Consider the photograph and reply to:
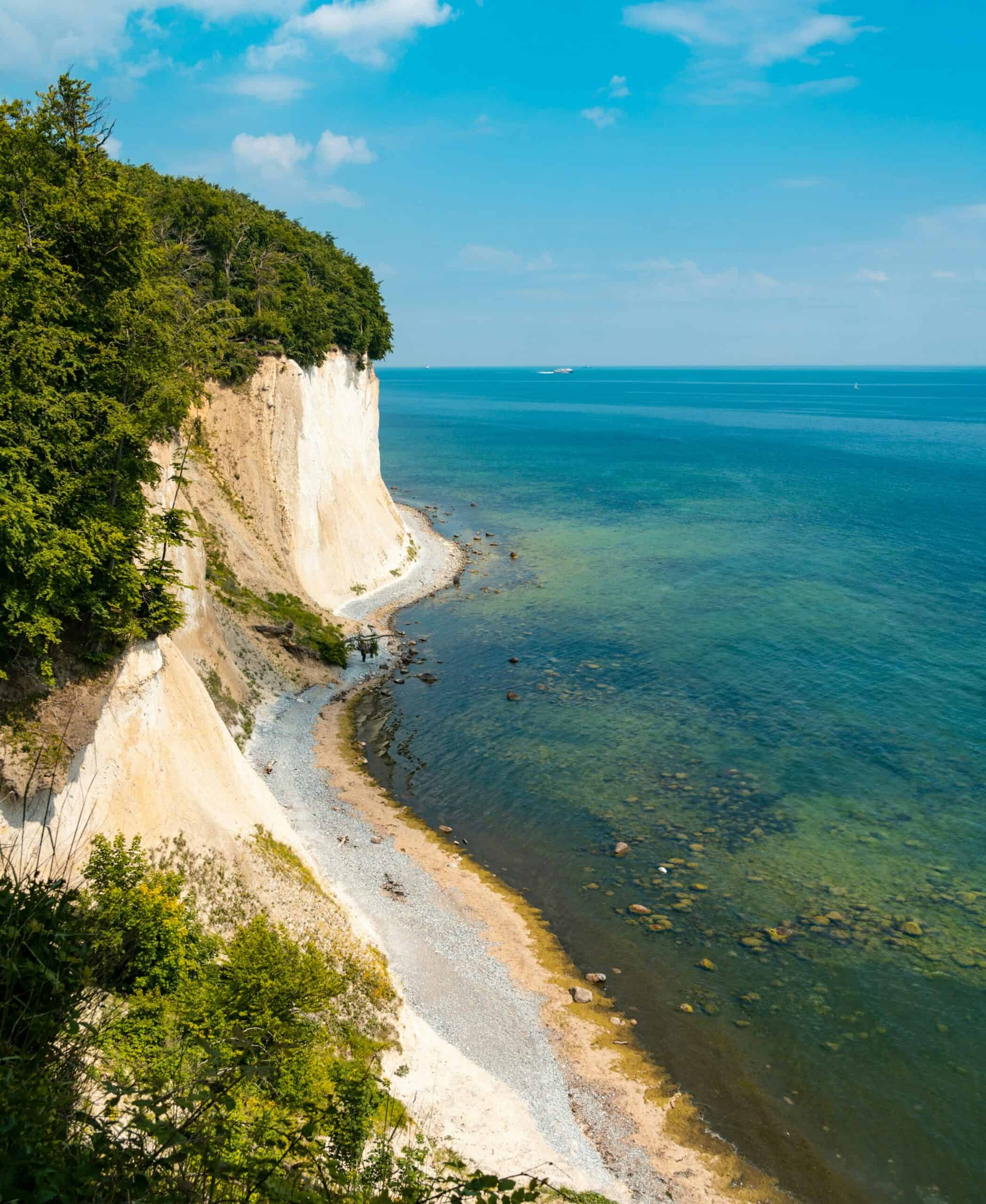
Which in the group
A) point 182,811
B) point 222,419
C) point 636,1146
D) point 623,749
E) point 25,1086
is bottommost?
point 636,1146

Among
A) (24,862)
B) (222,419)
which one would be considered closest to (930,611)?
(222,419)

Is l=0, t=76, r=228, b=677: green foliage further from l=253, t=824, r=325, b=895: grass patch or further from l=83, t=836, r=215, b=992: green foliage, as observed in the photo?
l=253, t=824, r=325, b=895: grass patch

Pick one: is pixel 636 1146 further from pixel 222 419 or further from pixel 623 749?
pixel 222 419

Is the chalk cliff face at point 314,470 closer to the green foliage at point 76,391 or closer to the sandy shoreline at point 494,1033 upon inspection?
the sandy shoreline at point 494,1033

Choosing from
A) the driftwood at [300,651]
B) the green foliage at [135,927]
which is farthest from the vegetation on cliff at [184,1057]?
the driftwood at [300,651]

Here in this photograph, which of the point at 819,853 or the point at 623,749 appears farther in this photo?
the point at 623,749

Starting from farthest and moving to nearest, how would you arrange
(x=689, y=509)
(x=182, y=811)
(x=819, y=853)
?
(x=689, y=509)
(x=819, y=853)
(x=182, y=811)

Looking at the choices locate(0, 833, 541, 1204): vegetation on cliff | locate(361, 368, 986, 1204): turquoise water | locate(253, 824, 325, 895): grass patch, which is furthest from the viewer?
locate(253, 824, 325, 895): grass patch

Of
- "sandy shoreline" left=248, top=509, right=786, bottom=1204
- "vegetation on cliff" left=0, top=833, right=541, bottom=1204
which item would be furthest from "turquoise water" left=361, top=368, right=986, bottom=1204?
"vegetation on cliff" left=0, top=833, right=541, bottom=1204

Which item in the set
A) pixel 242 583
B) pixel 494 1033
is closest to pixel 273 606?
pixel 242 583
